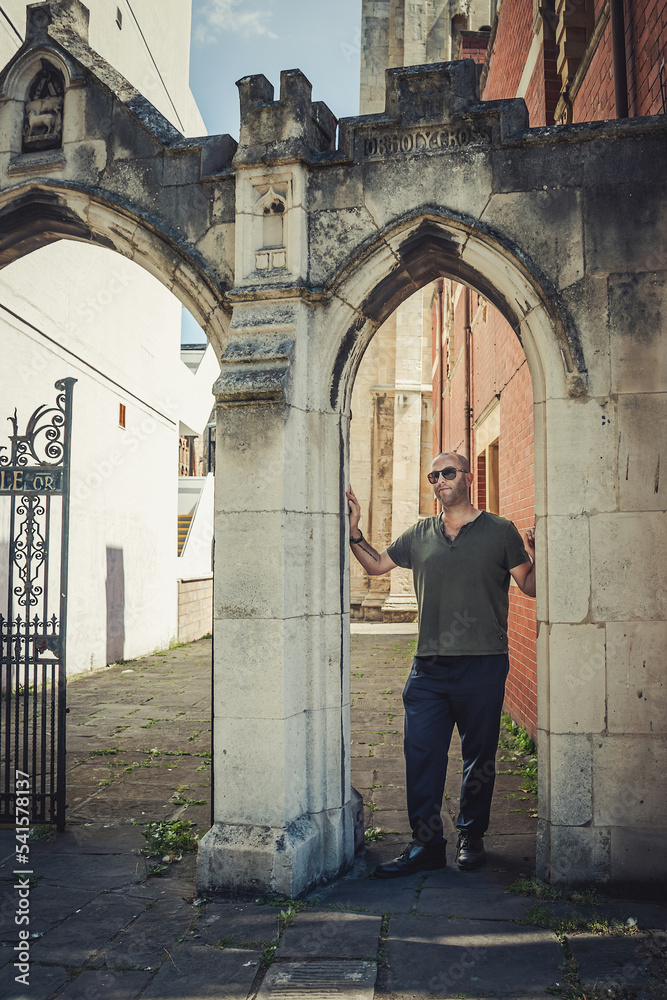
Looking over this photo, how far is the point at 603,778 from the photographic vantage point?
11.6 feet

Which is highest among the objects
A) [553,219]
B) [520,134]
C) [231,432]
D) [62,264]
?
[62,264]

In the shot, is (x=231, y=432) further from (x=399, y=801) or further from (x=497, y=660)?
(x=399, y=801)

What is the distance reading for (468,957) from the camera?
114 inches

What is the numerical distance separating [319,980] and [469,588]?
1.90 m

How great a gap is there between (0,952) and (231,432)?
239 cm

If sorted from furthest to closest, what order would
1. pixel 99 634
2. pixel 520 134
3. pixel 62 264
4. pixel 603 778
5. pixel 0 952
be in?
pixel 99 634, pixel 62 264, pixel 520 134, pixel 603 778, pixel 0 952

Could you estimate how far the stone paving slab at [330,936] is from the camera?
2.94 m

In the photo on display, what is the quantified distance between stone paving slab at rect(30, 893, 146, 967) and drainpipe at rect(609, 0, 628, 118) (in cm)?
503

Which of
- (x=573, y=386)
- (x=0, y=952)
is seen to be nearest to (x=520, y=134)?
(x=573, y=386)

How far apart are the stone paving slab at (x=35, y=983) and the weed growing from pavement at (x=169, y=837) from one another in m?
1.23

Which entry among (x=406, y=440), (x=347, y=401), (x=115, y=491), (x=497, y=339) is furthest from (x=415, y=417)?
(x=347, y=401)

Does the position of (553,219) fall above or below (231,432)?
above

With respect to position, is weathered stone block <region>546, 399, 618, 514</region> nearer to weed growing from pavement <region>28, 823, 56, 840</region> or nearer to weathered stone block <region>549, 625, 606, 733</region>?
weathered stone block <region>549, 625, 606, 733</region>

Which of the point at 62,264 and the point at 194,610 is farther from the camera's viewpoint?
the point at 194,610
